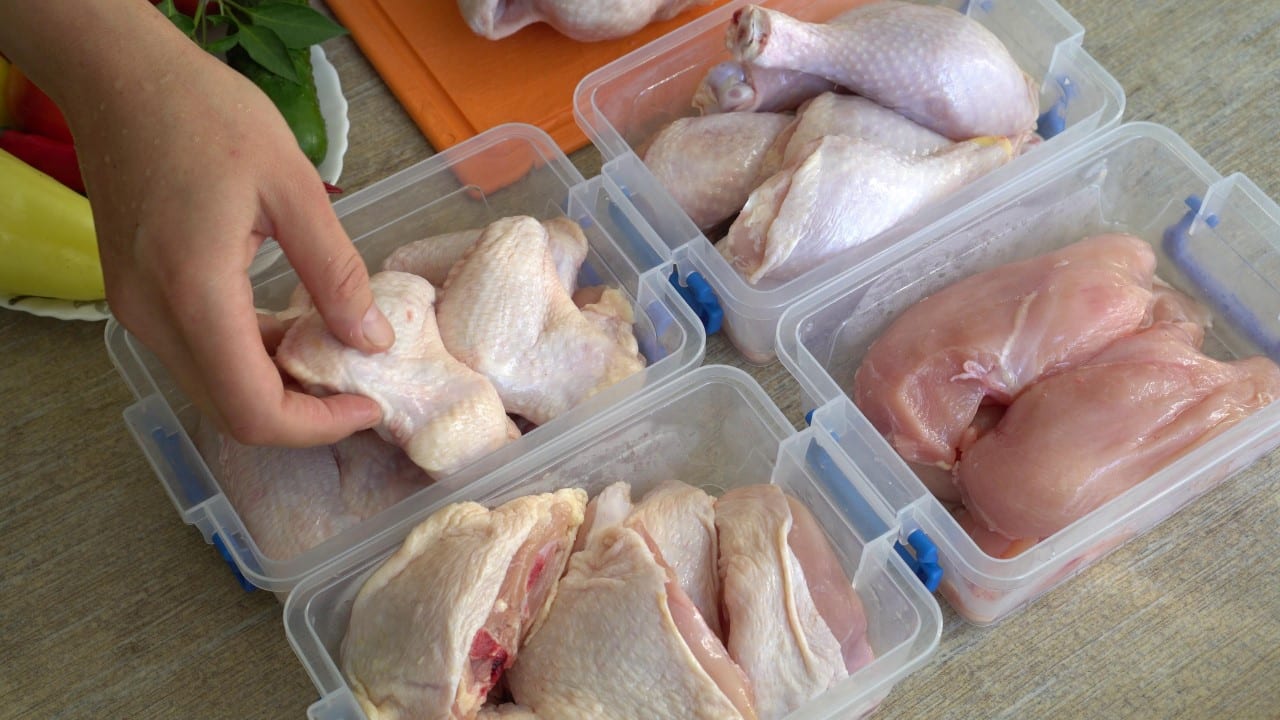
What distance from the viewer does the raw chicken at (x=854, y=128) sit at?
1.63 meters

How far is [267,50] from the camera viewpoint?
1691mm

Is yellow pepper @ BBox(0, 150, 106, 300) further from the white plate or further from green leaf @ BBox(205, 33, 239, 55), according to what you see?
green leaf @ BBox(205, 33, 239, 55)

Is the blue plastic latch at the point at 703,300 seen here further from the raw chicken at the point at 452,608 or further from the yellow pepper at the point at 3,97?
the yellow pepper at the point at 3,97

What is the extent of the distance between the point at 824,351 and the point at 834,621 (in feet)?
1.34

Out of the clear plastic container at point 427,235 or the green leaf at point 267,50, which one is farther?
the green leaf at point 267,50

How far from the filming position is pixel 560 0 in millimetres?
1747

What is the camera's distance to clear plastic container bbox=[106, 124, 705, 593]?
1.41 m

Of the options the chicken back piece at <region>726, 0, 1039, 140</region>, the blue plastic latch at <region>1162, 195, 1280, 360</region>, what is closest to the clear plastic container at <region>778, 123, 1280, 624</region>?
the blue plastic latch at <region>1162, 195, 1280, 360</region>

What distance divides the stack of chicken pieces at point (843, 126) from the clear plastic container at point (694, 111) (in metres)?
0.02

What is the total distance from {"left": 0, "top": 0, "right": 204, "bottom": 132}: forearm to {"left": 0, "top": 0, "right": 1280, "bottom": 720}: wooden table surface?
0.58 m

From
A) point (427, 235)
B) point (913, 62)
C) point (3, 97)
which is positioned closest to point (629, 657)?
point (427, 235)

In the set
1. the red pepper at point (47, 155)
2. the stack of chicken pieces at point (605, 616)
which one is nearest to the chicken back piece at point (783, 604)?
the stack of chicken pieces at point (605, 616)

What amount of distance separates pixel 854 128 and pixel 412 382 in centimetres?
65

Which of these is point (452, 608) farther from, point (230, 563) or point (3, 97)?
point (3, 97)
